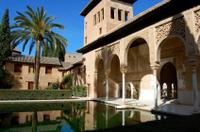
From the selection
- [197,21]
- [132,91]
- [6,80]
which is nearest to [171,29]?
[197,21]

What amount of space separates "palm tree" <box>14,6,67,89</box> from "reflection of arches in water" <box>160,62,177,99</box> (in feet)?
37.0

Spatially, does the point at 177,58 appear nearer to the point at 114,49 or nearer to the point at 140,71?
the point at 140,71

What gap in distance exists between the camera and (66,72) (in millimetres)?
35375

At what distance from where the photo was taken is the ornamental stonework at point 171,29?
10574mm

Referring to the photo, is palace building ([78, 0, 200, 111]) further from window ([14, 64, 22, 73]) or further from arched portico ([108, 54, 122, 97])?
window ([14, 64, 22, 73])

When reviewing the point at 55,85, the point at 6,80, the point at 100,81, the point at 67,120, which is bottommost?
the point at 67,120

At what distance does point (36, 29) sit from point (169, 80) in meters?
14.0

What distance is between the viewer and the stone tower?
73.8ft

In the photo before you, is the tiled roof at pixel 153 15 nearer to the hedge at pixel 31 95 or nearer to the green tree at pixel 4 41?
the hedge at pixel 31 95

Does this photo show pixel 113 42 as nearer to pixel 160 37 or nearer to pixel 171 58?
pixel 171 58

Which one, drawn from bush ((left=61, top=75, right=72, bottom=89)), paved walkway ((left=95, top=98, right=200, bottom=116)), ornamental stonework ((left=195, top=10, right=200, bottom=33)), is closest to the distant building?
bush ((left=61, top=75, right=72, bottom=89))

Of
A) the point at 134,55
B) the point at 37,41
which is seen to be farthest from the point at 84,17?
the point at 134,55

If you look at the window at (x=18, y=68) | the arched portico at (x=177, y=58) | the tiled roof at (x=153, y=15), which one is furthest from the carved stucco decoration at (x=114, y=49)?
the window at (x=18, y=68)

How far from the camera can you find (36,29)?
21.8 metres
